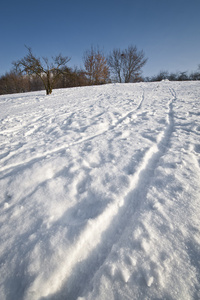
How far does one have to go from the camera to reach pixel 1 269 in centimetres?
82

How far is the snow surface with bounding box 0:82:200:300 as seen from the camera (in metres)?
0.74

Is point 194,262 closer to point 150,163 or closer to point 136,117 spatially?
point 150,163

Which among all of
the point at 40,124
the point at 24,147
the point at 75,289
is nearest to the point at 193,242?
the point at 75,289

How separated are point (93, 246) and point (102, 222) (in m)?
0.18

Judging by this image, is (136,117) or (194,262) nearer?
(194,262)

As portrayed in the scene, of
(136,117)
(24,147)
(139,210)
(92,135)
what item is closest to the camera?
(139,210)

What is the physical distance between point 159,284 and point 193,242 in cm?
36

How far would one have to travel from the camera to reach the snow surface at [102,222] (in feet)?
2.44

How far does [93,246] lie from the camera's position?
91 cm

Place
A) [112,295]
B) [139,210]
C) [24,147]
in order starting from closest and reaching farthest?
[112,295], [139,210], [24,147]

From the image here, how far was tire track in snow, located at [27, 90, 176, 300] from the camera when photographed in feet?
2.47

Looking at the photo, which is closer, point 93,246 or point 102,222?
point 93,246

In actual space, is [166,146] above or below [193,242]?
above

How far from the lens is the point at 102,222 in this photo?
40.7 inches
